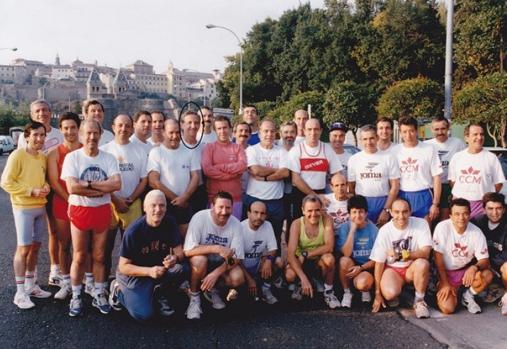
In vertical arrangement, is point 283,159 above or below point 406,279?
above

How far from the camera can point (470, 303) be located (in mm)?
5391

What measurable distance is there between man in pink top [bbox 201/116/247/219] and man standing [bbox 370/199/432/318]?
1.82 meters

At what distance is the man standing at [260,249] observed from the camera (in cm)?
566

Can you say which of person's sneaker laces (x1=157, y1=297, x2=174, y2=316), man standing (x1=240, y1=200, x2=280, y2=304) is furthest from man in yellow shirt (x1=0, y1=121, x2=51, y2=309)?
man standing (x1=240, y1=200, x2=280, y2=304)

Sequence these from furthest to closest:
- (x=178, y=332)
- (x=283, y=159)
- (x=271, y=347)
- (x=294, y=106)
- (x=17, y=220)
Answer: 1. (x=294, y=106)
2. (x=283, y=159)
3. (x=17, y=220)
4. (x=178, y=332)
5. (x=271, y=347)

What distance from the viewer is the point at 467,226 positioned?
5535 mm

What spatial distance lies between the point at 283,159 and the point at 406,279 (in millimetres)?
2049

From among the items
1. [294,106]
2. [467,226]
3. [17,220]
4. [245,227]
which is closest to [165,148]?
[245,227]

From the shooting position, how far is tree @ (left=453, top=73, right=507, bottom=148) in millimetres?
17062

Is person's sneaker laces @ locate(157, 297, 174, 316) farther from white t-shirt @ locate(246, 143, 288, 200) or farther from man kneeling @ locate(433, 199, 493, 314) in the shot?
man kneeling @ locate(433, 199, 493, 314)

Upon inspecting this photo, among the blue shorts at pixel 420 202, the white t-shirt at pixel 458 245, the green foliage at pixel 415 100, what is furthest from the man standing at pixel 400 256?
the green foliage at pixel 415 100

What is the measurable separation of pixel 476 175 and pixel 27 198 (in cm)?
518

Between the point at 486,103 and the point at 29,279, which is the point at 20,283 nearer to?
the point at 29,279

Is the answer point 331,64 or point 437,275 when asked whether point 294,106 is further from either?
point 437,275
